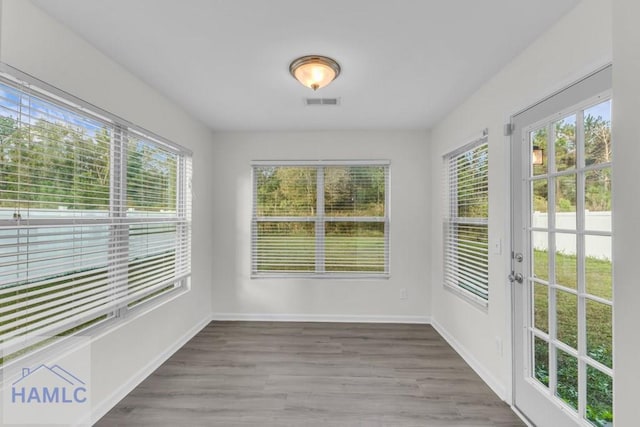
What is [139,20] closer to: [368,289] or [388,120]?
[388,120]

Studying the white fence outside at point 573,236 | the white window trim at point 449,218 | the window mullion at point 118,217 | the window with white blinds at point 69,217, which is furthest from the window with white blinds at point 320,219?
the white fence outside at point 573,236

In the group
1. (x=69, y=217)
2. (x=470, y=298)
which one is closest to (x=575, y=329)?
(x=470, y=298)

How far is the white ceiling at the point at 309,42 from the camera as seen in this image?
164cm

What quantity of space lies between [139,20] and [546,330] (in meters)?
3.01

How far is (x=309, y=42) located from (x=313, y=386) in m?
2.49

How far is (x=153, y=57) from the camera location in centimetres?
214

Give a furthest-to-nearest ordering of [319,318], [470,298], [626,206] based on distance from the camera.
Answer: [319,318] → [470,298] → [626,206]

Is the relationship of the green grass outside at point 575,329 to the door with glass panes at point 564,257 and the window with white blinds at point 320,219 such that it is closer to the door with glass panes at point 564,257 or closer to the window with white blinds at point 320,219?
the door with glass panes at point 564,257

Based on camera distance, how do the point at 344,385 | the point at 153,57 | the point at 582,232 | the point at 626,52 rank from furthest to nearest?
the point at 344,385
the point at 153,57
the point at 582,232
the point at 626,52

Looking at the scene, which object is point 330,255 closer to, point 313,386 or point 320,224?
point 320,224

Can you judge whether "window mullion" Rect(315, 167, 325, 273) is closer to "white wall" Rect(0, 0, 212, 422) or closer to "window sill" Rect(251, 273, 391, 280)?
"window sill" Rect(251, 273, 391, 280)

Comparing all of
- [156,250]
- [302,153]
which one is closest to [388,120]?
[302,153]

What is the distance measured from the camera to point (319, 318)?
3922mm

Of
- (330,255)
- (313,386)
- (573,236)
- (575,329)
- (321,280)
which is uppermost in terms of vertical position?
(573,236)
